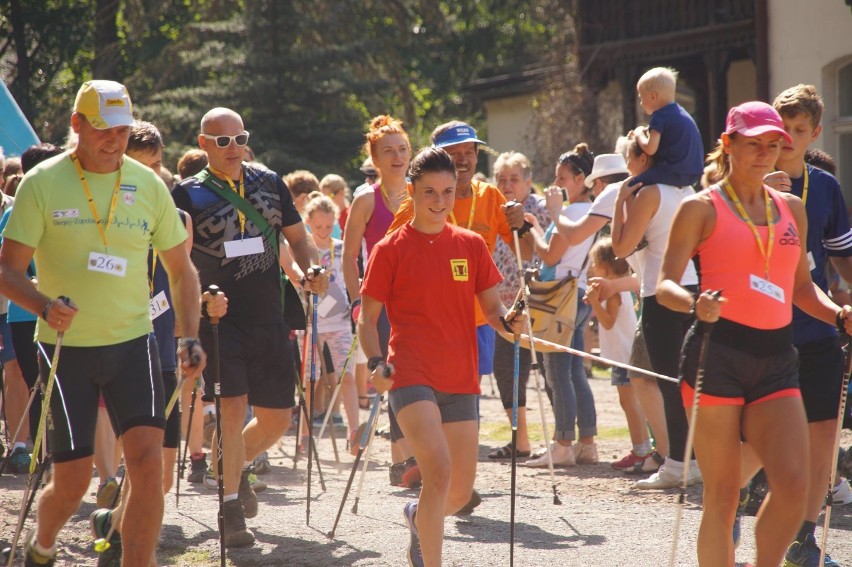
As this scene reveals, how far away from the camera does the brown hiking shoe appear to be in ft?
20.8

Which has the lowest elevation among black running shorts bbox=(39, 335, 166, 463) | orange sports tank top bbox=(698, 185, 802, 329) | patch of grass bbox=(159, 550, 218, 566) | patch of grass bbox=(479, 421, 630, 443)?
patch of grass bbox=(159, 550, 218, 566)

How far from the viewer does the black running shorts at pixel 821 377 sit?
5629 millimetres

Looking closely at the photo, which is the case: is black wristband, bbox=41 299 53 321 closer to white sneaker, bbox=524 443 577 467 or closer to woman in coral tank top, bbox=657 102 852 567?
woman in coral tank top, bbox=657 102 852 567

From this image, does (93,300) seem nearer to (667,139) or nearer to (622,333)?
(667,139)

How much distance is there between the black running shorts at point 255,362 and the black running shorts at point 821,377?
281cm

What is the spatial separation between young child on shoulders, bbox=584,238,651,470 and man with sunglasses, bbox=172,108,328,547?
270 cm

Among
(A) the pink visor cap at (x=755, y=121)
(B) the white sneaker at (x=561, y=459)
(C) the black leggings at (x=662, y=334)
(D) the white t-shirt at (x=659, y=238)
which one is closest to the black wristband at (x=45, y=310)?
(A) the pink visor cap at (x=755, y=121)

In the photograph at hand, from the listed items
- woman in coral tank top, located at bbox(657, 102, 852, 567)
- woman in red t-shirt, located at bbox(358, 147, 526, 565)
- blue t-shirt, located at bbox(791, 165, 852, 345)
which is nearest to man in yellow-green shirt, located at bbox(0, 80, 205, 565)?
woman in red t-shirt, located at bbox(358, 147, 526, 565)

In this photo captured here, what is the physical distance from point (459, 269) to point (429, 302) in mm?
237

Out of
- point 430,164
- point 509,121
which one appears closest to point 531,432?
point 430,164

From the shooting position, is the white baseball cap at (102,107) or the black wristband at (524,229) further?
the black wristband at (524,229)

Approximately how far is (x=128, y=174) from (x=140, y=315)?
611 mm

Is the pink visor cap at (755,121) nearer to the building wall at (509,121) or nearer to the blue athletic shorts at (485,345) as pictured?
the blue athletic shorts at (485,345)

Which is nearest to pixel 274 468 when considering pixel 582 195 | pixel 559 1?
pixel 582 195
